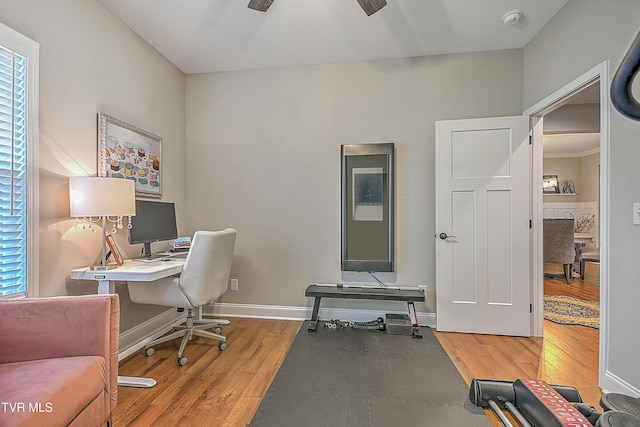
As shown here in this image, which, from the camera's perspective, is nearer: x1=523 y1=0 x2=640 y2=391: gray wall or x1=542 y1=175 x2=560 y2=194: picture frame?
x1=523 y1=0 x2=640 y2=391: gray wall

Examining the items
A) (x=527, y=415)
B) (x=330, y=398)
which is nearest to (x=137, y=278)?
(x=330, y=398)

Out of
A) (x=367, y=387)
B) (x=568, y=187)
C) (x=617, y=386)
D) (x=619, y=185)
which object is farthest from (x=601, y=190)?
(x=568, y=187)

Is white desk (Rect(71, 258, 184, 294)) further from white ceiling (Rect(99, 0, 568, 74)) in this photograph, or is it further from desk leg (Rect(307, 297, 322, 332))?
white ceiling (Rect(99, 0, 568, 74))

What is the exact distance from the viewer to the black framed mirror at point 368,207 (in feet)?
9.73

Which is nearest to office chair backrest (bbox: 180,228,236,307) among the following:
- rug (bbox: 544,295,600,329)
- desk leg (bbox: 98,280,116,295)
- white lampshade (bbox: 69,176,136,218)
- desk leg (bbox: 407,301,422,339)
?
desk leg (bbox: 98,280,116,295)

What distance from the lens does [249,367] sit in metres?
2.15

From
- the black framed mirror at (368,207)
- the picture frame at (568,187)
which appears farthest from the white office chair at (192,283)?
the picture frame at (568,187)

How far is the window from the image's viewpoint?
1638mm

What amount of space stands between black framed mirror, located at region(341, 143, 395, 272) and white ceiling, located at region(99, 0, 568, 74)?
0.94 meters

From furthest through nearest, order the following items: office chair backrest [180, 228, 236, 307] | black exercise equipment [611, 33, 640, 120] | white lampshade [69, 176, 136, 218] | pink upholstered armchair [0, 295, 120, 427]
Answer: office chair backrest [180, 228, 236, 307], white lampshade [69, 176, 136, 218], pink upholstered armchair [0, 295, 120, 427], black exercise equipment [611, 33, 640, 120]

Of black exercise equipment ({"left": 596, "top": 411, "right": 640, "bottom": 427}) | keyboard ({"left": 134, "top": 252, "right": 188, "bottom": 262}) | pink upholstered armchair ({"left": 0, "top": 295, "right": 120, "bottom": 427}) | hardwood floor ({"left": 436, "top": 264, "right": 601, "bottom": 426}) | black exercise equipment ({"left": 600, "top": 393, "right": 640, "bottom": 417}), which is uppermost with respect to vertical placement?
keyboard ({"left": 134, "top": 252, "right": 188, "bottom": 262})

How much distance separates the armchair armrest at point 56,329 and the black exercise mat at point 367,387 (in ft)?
2.86

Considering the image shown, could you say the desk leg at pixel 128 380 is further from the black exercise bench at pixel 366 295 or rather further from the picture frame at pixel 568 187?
the picture frame at pixel 568 187

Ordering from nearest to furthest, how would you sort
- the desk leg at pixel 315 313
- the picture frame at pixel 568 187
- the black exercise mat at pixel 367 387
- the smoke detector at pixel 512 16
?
the black exercise mat at pixel 367 387 → the smoke detector at pixel 512 16 → the desk leg at pixel 315 313 → the picture frame at pixel 568 187
